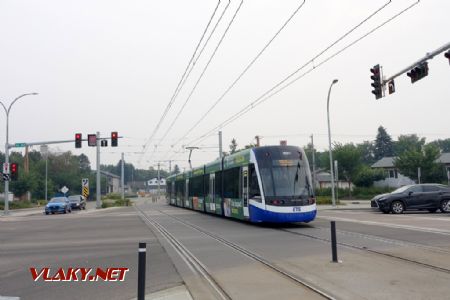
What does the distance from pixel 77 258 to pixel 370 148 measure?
469 ft

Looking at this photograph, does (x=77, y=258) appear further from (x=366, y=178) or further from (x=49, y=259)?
(x=366, y=178)

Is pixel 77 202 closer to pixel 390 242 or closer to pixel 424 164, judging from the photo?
pixel 424 164

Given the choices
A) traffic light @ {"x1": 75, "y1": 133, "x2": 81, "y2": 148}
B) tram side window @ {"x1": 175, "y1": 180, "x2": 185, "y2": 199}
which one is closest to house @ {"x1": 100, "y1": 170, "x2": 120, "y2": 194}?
tram side window @ {"x1": 175, "y1": 180, "x2": 185, "y2": 199}

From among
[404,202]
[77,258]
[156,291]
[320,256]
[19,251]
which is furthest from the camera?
[404,202]

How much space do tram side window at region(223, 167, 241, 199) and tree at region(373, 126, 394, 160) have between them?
121358 millimetres

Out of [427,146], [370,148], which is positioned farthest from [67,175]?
[370,148]

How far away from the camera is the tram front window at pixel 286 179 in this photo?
19.3 m

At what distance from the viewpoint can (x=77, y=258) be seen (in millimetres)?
12508

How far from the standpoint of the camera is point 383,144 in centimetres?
14088

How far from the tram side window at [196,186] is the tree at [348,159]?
92.7 feet

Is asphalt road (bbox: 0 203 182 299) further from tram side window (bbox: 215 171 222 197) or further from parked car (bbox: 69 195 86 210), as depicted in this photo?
parked car (bbox: 69 195 86 210)

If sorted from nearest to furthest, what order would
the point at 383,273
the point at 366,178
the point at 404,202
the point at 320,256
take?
the point at 383,273 → the point at 320,256 → the point at 404,202 → the point at 366,178

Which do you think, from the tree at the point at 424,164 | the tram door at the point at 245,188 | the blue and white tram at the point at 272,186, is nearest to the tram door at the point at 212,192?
the blue and white tram at the point at 272,186

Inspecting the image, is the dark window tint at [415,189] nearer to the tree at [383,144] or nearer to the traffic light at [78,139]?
the traffic light at [78,139]
